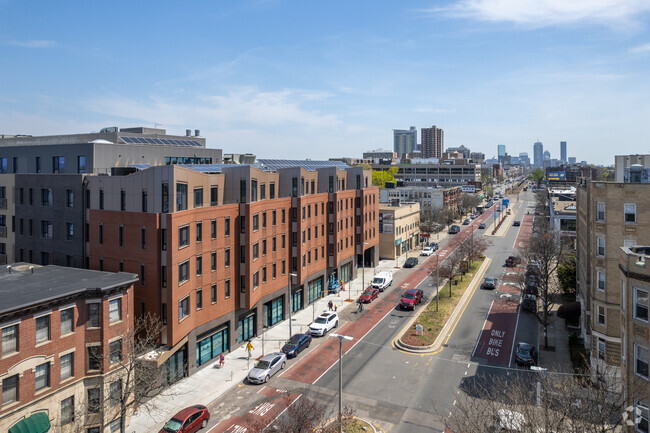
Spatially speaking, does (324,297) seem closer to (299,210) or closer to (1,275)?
(299,210)

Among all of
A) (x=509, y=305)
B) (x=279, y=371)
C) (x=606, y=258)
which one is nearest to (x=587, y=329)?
(x=606, y=258)

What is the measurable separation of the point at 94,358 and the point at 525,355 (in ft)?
114

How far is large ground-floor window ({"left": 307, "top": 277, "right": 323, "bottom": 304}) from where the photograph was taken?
5969 cm

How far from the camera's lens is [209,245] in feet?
133

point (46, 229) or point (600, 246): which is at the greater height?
point (46, 229)

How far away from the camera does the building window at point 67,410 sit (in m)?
28.3

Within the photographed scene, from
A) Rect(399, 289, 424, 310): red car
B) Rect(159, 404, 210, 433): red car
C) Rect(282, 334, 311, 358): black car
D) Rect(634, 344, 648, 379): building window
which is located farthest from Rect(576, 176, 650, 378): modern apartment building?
Rect(159, 404, 210, 433): red car

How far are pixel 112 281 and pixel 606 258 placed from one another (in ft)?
125

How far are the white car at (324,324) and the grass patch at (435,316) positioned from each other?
7.86 metres

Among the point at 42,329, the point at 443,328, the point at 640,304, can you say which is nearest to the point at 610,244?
the point at 640,304

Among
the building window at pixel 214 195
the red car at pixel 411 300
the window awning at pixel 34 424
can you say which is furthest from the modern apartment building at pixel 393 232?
the window awning at pixel 34 424

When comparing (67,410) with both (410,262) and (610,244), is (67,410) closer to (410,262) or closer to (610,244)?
(610,244)

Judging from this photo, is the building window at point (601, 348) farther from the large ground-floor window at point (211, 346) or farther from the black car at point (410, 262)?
the black car at point (410, 262)

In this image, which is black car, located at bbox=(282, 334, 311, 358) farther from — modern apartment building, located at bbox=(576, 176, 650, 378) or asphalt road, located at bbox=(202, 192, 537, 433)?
modern apartment building, located at bbox=(576, 176, 650, 378)
